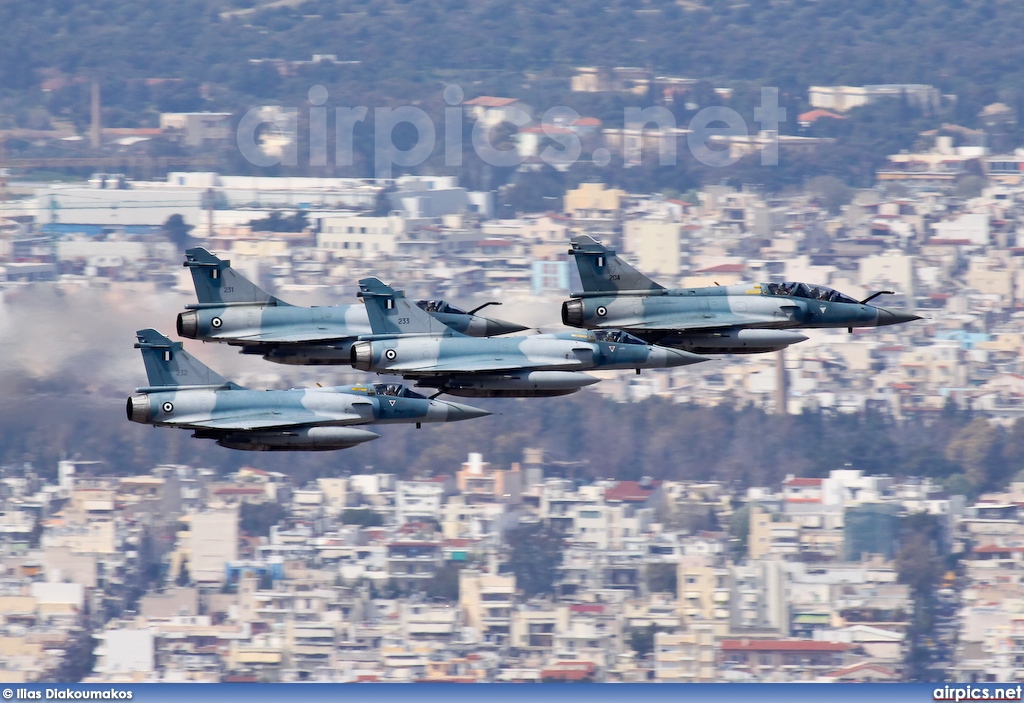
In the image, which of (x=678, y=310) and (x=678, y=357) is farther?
(x=678, y=357)

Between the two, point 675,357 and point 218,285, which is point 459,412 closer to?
point 675,357

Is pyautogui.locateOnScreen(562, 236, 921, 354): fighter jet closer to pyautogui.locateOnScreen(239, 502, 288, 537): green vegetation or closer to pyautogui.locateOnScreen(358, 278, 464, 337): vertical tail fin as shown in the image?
pyautogui.locateOnScreen(358, 278, 464, 337): vertical tail fin

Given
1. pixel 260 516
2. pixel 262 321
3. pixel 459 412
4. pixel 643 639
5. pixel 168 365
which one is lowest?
pixel 643 639

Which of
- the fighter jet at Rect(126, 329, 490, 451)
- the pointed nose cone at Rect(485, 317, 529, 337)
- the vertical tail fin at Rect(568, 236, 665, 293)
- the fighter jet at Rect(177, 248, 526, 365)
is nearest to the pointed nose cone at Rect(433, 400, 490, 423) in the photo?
the fighter jet at Rect(126, 329, 490, 451)

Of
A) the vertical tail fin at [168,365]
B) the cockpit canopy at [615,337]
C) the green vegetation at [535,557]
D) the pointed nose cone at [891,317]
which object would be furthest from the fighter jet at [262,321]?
the green vegetation at [535,557]

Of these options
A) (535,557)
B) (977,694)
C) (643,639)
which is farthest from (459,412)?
(535,557)

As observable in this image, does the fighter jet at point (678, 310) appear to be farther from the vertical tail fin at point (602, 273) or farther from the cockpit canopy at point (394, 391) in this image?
the cockpit canopy at point (394, 391)

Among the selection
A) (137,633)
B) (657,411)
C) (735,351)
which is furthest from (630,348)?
(657,411)
